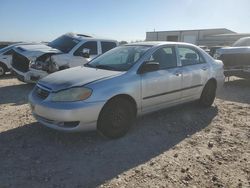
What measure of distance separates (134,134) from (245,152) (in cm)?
181

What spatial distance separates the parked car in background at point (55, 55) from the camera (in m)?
9.25

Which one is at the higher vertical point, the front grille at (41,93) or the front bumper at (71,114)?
the front grille at (41,93)

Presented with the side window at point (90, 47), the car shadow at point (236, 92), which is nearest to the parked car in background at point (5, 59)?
the side window at point (90, 47)

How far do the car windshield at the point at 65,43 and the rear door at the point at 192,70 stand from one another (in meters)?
4.88

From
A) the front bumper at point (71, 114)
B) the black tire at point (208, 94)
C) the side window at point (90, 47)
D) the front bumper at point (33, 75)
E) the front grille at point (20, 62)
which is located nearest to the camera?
the front bumper at point (71, 114)

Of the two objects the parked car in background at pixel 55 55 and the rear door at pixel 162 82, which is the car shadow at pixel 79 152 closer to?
the rear door at pixel 162 82

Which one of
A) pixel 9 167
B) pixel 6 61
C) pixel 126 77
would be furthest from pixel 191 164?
pixel 6 61

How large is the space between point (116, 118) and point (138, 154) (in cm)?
73

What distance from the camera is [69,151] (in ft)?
14.0

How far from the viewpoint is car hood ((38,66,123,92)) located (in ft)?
14.6

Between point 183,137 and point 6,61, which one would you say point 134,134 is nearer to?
point 183,137

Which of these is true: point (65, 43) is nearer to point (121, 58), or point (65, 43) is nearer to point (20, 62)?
point (20, 62)

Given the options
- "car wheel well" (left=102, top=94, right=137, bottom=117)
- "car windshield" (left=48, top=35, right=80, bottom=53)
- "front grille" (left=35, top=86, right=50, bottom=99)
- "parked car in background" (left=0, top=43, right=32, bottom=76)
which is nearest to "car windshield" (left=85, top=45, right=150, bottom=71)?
"car wheel well" (left=102, top=94, right=137, bottom=117)

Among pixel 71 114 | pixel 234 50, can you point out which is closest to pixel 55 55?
pixel 71 114
